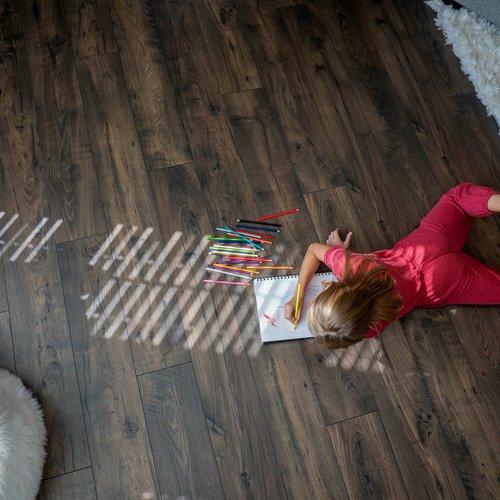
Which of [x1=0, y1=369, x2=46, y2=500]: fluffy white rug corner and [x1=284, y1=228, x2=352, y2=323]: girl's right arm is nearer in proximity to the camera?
[x1=0, y1=369, x2=46, y2=500]: fluffy white rug corner

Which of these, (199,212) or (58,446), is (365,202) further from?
(58,446)

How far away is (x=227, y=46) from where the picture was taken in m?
1.83

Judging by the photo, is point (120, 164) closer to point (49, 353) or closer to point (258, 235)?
point (258, 235)

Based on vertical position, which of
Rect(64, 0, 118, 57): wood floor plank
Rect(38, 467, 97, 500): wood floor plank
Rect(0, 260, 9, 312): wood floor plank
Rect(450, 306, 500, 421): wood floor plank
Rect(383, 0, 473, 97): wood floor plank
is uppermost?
Rect(383, 0, 473, 97): wood floor plank

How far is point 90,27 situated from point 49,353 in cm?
113

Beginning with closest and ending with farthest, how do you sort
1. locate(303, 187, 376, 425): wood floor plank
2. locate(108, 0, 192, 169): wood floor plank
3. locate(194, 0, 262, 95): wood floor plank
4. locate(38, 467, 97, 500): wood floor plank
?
1. locate(38, 467, 97, 500): wood floor plank
2. locate(303, 187, 376, 425): wood floor plank
3. locate(108, 0, 192, 169): wood floor plank
4. locate(194, 0, 262, 95): wood floor plank

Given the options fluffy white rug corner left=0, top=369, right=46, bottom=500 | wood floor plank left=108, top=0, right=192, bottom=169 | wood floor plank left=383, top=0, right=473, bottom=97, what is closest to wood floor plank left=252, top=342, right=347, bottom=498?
fluffy white rug corner left=0, top=369, right=46, bottom=500

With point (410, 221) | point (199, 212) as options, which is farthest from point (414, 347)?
point (199, 212)

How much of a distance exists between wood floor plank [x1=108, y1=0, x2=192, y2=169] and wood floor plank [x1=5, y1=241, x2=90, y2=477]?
1.51 ft

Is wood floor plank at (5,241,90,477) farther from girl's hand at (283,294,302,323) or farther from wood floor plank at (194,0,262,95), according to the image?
wood floor plank at (194,0,262,95)

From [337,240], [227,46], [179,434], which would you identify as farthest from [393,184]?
[179,434]

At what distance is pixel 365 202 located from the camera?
64.9 inches

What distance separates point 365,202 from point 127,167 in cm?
75

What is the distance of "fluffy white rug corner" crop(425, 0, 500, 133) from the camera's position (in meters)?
1.79
